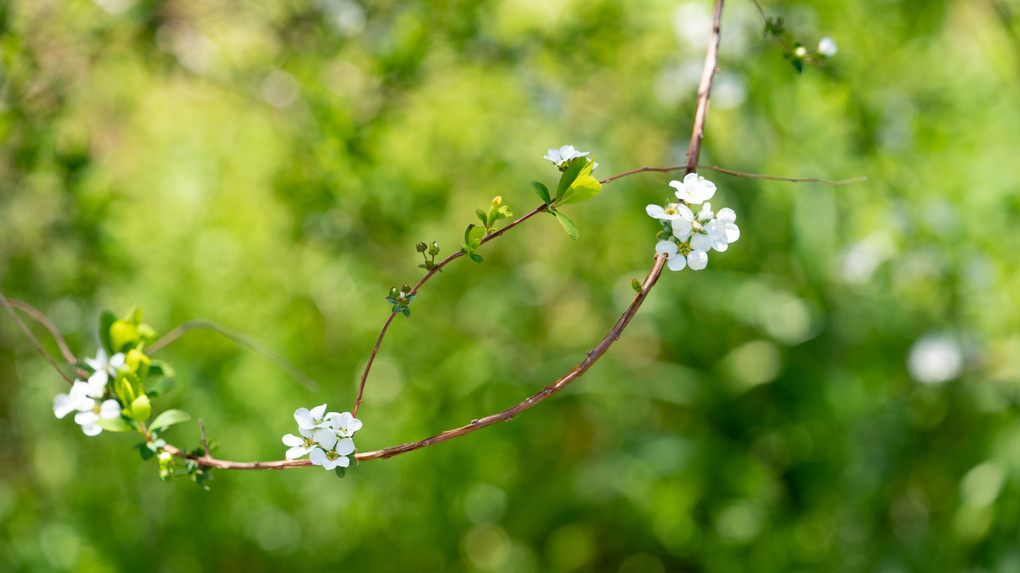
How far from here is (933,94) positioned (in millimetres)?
1873

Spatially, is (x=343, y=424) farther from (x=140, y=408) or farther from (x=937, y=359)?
(x=937, y=359)

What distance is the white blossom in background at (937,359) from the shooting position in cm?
→ 160

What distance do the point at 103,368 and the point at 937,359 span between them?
Result: 1.66 m

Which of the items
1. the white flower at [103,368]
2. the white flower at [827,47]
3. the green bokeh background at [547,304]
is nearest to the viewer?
the white flower at [103,368]

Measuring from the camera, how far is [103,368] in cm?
66

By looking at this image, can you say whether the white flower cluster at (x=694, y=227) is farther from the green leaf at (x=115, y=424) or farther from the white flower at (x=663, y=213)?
the green leaf at (x=115, y=424)

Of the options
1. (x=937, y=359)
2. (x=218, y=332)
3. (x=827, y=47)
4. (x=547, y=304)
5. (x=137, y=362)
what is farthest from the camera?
(x=547, y=304)

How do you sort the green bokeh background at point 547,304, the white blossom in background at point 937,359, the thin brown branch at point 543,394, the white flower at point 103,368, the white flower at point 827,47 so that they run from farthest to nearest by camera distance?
the white blossom in background at point 937,359 → the green bokeh background at point 547,304 → the white flower at point 827,47 → the white flower at point 103,368 → the thin brown branch at point 543,394

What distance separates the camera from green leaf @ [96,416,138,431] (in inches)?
23.4

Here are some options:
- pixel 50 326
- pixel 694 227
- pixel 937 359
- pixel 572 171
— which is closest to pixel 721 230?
pixel 694 227

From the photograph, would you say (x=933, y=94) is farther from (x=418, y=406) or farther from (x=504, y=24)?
(x=418, y=406)

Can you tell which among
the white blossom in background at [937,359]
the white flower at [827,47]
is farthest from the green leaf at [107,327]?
the white blossom in background at [937,359]

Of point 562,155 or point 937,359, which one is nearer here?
point 562,155

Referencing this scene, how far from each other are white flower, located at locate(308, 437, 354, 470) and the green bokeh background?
2.36 feet
